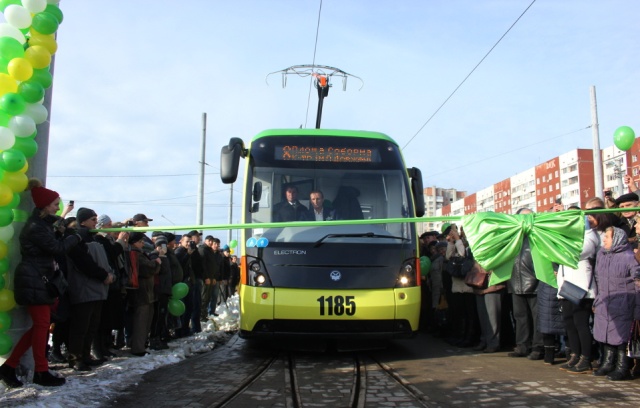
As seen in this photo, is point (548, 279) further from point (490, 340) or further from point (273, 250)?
point (490, 340)

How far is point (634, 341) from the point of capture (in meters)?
6.38

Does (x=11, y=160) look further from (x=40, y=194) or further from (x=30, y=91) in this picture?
(x=30, y=91)

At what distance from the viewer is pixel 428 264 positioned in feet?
40.0

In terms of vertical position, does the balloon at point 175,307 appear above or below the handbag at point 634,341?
above

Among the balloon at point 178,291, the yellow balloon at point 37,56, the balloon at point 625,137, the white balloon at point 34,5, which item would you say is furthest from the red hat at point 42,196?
the balloon at point 625,137

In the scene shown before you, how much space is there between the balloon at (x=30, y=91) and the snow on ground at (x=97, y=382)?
2.64 meters

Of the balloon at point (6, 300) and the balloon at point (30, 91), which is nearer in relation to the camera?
the balloon at point (6, 300)

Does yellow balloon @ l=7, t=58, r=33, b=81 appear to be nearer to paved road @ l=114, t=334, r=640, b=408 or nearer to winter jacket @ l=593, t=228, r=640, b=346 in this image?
paved road @ l=114, t=334, r=640, b=408

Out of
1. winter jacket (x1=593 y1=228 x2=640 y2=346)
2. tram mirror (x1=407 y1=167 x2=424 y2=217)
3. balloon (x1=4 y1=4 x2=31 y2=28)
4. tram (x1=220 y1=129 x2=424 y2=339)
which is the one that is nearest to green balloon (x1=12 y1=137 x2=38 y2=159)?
balloon (x1=4 y1=4 x2=31 y2=28)

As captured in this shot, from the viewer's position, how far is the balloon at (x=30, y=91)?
18.0ft

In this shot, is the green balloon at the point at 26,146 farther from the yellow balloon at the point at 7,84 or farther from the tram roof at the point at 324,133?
the tram roof at the point at 324,133

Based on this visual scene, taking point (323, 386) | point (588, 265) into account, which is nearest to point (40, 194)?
point (323, 386)

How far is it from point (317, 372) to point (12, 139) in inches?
165

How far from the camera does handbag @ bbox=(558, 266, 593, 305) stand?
685 centimetres
